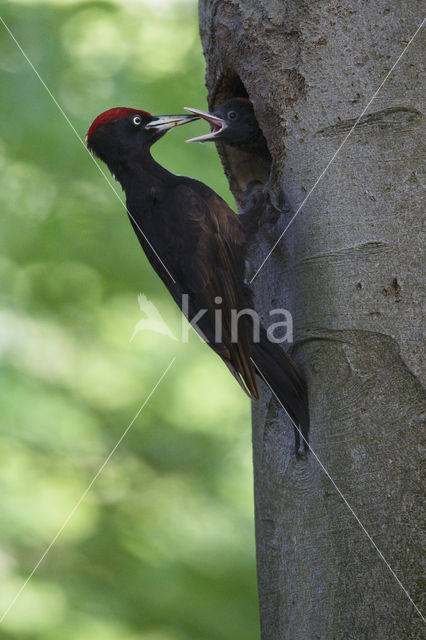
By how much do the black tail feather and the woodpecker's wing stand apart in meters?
0.08

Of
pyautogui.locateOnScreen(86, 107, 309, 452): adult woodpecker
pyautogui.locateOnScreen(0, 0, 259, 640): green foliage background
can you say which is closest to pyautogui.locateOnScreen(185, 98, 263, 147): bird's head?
pyautogui.locateOnScreen(86, 107, 309, 452): adult woodpecker

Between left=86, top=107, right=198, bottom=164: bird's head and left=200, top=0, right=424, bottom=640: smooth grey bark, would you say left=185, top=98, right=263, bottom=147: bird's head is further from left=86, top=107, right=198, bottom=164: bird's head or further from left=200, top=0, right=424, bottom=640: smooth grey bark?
left=200, top=0, right=424, bottom=640: smooth grey bark

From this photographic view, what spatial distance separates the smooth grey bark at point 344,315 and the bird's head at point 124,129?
27.9 inches

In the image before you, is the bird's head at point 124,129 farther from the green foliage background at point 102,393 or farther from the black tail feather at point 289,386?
the green foliage background at point 102,393

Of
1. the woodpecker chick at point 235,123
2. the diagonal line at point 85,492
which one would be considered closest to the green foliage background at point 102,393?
the diagonal line at point 85,492

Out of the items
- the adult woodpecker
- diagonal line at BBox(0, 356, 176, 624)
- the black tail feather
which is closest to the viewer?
the black tail feather

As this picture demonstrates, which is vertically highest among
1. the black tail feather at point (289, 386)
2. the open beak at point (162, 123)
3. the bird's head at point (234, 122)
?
the bird's head at point (234, 122)

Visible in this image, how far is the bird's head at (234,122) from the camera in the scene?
106 inches

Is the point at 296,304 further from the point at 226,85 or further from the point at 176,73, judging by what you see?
the point at 176,73

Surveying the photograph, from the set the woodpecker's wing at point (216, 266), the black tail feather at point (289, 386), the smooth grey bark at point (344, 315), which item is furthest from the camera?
the woodpecker's wing at point (216, 266)

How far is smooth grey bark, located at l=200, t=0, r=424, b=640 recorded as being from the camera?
5.28ft

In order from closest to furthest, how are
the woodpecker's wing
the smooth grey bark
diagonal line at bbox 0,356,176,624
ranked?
the smooth grey bark → the woodpecker's wing → diagonal line at bbox 0,356,176,624

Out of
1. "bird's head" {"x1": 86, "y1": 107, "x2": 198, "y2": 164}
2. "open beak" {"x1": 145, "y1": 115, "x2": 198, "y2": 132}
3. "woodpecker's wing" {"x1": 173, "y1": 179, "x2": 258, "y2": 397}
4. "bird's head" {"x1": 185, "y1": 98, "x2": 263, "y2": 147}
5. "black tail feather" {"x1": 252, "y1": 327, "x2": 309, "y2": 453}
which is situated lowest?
"black tail feather" {"x1": 252, "y1": 327, "x2": 309, "y2": 453}

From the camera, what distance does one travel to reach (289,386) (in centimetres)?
185
